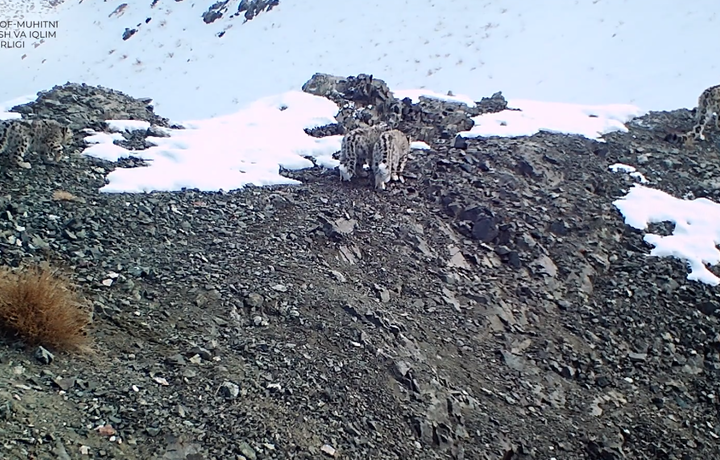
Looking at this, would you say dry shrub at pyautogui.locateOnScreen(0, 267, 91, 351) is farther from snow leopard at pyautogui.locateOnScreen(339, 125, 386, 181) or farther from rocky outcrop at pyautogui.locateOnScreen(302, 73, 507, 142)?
rocky outcrop at pyautogui.locateOnScreen(302, 73, 507, 142)

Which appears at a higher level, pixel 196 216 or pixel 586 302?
pixel 196 216

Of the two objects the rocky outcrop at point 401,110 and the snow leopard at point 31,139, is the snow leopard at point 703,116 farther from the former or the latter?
the snow leopard at point 31,139

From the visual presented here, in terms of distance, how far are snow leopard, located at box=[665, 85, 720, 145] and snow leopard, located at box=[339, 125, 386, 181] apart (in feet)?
22.2

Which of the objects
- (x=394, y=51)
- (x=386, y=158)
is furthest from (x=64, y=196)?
(x=394, y=51)

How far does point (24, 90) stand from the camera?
27891 millimetres

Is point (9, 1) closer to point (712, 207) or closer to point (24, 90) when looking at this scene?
point (24, 90)

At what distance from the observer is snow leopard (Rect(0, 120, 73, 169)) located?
943cm

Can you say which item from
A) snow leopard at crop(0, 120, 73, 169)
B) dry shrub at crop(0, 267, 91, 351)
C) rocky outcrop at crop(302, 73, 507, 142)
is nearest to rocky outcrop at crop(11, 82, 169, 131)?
snow leopard at crop(0, 120, 73, 169)

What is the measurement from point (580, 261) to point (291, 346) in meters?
4.94

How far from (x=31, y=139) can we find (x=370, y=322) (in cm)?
618

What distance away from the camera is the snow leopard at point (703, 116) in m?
13.2

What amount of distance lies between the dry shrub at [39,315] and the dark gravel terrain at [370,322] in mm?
121

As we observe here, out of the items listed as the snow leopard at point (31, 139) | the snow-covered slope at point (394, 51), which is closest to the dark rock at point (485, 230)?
the snow leopard at point (31, 139)

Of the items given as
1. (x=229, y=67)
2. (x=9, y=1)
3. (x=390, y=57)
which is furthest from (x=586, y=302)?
(x=9, y=1)
